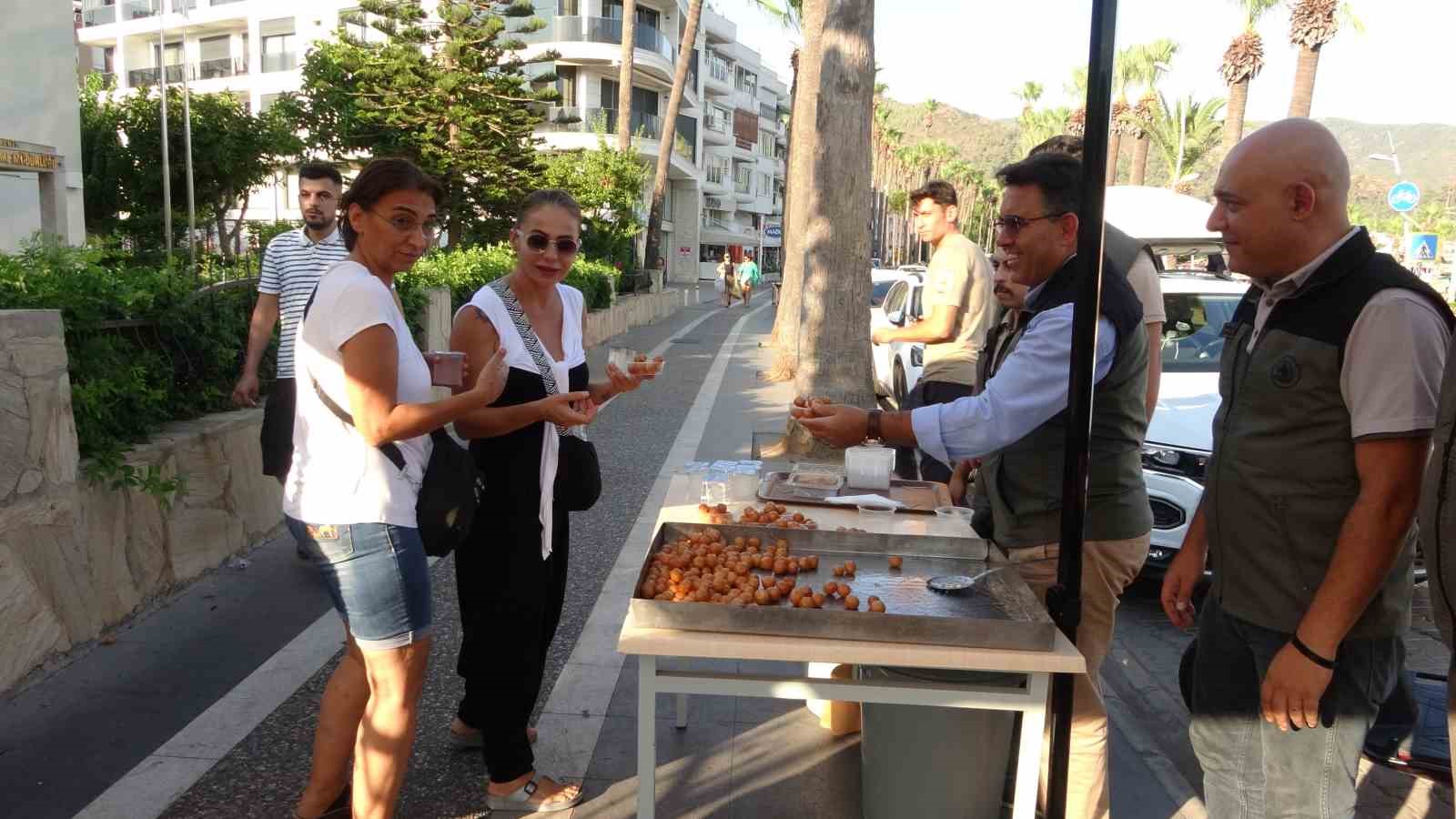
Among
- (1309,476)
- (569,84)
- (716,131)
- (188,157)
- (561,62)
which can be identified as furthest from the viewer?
(716,131)

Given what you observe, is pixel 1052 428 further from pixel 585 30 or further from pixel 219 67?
pixel 219 67

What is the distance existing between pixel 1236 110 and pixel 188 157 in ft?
99.2

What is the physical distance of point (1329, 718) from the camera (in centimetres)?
234

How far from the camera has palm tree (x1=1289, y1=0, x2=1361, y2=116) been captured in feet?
91.4

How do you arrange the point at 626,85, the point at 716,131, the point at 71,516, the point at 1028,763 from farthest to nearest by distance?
the point at 716,131 → the point at 626,85 → the point at 71,516 → the point at 1028,763

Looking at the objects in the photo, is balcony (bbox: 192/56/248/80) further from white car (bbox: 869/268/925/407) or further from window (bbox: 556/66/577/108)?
white car (bbox: 869/268/925/407)

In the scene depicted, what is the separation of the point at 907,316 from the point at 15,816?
10.8 m

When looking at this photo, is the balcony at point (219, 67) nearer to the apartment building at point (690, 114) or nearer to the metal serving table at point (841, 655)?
the apartment building at point (690, 114)

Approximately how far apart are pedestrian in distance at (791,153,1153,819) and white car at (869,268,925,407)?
8216 mm

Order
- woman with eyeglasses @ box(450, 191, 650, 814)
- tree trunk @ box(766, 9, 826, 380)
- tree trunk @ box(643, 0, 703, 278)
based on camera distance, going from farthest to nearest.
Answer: tree trunk @ box(643, 0, 703, 278) < tree trunk @ box(766, 9, 826, 380) < woman with eyeglasses @ box(450, 191, 650, 814)

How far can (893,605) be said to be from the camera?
9.18 feet

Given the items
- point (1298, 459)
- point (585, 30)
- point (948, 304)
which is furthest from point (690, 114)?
point (1298, 459)

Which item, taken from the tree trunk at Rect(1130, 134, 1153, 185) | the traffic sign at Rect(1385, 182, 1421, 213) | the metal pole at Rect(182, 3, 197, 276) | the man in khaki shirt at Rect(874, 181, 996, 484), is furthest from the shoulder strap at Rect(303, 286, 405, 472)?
the tree trunk at Rect(1130, 134, 1153, 185)

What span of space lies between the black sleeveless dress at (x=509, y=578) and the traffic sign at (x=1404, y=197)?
22.5 metres
